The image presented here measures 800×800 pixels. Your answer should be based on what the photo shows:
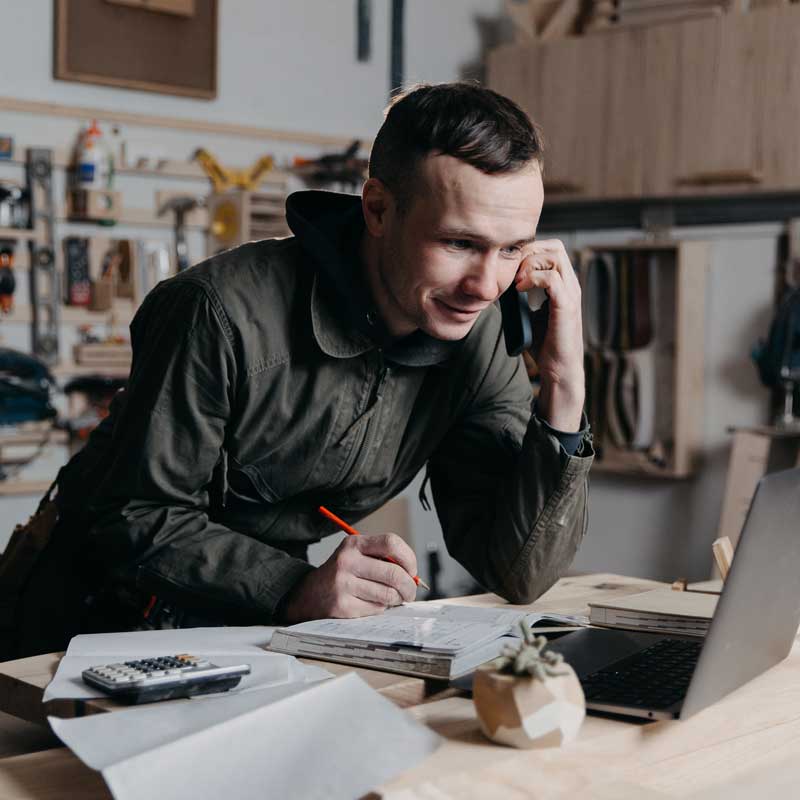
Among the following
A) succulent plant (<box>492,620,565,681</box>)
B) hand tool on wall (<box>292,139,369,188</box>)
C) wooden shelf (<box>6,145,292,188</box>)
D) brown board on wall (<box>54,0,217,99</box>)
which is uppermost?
brown board on wall (<box>54,0,217,99</box>)

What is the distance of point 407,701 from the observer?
1.15m

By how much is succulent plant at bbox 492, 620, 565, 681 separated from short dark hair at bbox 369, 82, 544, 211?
2.35ft

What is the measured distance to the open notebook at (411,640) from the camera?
1.23m

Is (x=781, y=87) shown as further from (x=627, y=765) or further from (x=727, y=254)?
(x=627, y=765)

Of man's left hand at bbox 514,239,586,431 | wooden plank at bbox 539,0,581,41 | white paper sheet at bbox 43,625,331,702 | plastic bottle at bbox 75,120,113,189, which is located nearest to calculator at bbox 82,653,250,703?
white paper sheet at bbox 43,625,331,702

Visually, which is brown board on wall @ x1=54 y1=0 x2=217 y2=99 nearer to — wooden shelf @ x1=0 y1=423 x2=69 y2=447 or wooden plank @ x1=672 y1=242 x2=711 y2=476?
wooden shelf @ x1=0 y1=423 x2=69 y2=447

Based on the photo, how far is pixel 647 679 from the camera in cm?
118

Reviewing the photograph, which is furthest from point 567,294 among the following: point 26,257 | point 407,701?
point 26,257

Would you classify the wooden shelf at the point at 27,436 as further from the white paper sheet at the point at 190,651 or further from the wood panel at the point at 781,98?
the wood panel at the point at 781,98

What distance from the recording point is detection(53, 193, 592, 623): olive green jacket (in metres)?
1.54

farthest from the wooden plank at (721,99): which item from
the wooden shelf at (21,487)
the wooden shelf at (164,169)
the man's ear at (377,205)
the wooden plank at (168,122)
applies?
the man's ear at (377,205)

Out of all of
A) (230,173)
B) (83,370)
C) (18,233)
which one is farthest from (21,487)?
(230,173)

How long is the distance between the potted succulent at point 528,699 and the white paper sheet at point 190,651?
26cm

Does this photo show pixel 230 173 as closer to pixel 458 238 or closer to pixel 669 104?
pixel 669 104
